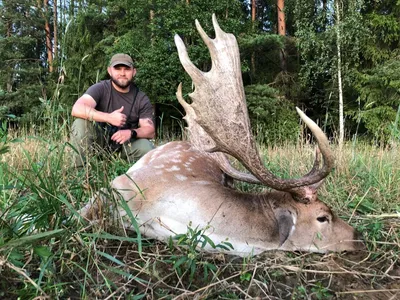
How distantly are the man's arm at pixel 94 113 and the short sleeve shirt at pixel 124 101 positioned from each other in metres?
0.14

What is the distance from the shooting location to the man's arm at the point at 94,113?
4199mm

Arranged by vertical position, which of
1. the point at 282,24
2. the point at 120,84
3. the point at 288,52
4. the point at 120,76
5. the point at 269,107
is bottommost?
the point at 269,107

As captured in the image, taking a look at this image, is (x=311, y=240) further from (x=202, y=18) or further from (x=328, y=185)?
(x=202, y=18)

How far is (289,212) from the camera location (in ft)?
8.14

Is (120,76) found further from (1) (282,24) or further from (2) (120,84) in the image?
(1) (282,24)

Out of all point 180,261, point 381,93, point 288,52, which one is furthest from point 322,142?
point 288,52

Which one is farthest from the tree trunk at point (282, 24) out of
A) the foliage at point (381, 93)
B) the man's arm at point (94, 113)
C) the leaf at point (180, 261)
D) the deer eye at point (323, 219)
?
the leaf at point (180, 261)

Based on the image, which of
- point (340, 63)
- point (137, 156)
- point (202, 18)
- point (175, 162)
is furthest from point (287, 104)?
point (175, 162)

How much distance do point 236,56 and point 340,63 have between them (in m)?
16.9

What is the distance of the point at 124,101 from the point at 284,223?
10.6 feet

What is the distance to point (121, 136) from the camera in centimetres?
444

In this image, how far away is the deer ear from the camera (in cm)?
241

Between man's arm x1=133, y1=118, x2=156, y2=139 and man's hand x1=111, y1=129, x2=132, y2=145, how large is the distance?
0.37m

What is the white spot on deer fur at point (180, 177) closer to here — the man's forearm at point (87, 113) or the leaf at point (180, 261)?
the leaf at point (180, 261)
